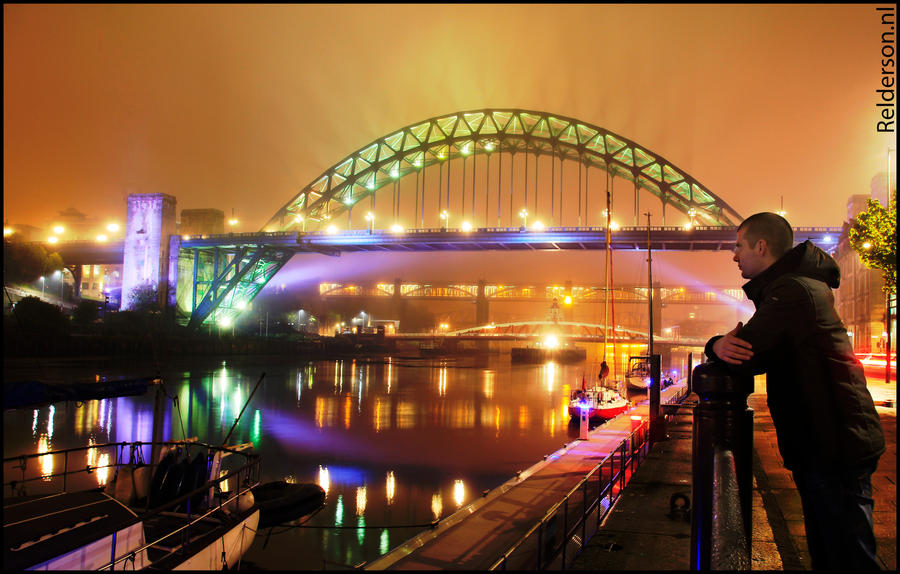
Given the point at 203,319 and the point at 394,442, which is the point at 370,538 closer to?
the point at 394,442

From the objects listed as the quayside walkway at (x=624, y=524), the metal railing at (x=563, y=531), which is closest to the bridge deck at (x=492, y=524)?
the quayside walkway at (x=624, y=524)

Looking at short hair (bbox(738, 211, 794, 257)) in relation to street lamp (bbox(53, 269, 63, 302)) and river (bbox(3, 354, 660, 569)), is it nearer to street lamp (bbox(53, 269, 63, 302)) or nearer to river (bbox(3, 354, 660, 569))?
river (bbox(3, 354, 660, 569))

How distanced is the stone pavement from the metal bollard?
272 centimetres

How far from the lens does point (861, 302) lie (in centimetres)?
4022

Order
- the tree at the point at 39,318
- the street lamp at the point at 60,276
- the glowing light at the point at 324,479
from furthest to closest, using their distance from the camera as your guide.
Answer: the street lamp at the point at 60,276, the tree at the point at 39,318, the glowing light at the point at 324,479

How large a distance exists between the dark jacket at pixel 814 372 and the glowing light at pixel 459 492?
12.1 meters

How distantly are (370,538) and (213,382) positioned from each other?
115 ft

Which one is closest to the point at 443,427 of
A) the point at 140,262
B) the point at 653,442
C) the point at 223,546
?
the point at 653,442

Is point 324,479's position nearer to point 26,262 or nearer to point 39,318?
point 39,318

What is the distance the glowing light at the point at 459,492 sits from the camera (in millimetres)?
13859

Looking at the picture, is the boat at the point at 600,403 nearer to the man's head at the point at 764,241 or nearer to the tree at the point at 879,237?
the tree at the point at 879,237

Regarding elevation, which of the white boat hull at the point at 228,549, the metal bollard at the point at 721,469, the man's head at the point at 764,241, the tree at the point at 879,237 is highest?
the tree at the point at 879,237

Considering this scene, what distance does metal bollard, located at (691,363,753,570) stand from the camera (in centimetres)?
205

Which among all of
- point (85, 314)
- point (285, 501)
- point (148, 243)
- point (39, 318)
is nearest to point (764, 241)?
point (285, 501)
